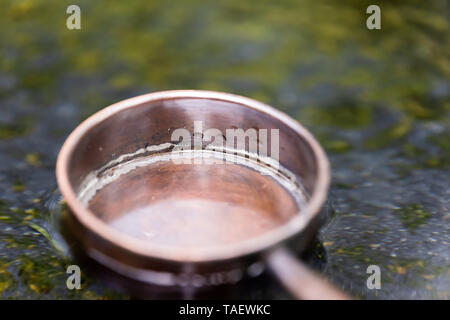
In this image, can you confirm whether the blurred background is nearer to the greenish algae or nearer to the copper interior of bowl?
the greenish algae

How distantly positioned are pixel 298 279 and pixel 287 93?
6.36ft

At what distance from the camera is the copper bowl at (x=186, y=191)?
5.00ft

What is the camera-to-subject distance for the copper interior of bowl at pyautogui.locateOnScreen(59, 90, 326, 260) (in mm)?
2023

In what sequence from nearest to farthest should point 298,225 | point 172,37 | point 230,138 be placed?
point 298,225, point 230,138, point 172,37

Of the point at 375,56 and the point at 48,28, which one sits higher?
the point at 48,28

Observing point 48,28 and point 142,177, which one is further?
point 48,28

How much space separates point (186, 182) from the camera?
2285 millimetres

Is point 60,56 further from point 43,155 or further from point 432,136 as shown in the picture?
point 432,136

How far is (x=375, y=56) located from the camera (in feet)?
11.9

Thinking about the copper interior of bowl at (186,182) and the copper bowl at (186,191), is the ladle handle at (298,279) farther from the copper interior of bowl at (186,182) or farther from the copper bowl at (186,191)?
the copper interior of bowl at (186,182)

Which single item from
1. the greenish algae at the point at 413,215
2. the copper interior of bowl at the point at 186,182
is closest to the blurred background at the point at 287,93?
the greenish algae at the point at 413,215
